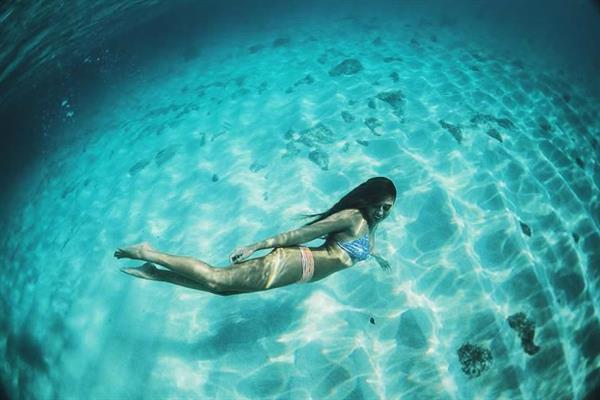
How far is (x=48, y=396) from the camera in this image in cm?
571

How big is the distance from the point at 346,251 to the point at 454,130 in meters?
6.88

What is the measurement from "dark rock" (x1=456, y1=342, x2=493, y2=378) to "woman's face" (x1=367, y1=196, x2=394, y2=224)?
2.73 meters

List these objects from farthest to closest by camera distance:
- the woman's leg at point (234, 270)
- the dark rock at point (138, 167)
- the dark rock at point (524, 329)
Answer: the dark rock at point (138, 167)
the dark rock at point (524, 329)
the woman's leg at point (234, 270)

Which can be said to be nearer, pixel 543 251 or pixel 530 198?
pixel 543 251

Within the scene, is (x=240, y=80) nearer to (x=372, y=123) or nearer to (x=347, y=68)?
(x=347, y=68)

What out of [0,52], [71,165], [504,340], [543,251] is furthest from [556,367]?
[0,52]

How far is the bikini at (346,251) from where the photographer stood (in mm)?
4137

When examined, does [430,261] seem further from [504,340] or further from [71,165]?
[71,165]

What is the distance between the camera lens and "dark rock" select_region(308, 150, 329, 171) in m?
8.49

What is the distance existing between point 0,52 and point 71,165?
229 inches

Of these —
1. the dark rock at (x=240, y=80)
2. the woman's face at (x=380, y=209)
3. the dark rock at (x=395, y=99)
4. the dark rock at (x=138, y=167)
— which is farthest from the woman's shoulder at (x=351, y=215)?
the dark rock at (x=240, y=80)

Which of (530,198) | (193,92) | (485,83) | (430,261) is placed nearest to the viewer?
(430,261)

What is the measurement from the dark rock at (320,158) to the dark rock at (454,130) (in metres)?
3.76

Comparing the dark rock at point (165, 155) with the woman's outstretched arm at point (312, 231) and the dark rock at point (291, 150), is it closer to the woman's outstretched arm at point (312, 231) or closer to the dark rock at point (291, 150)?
the dark rock at point (291, 150)
